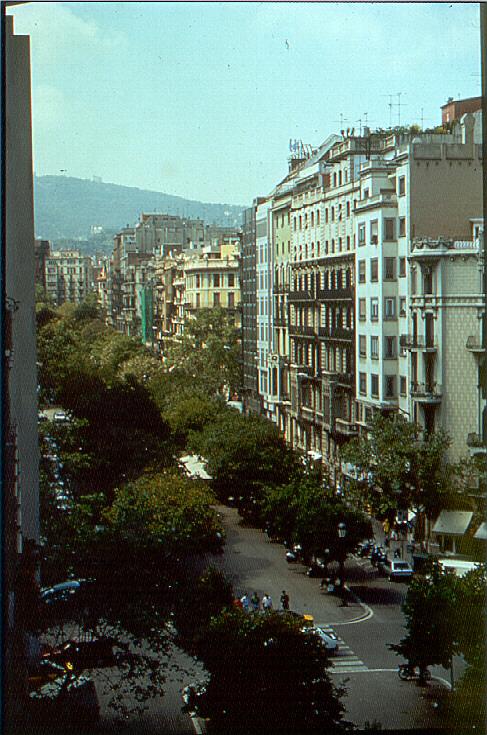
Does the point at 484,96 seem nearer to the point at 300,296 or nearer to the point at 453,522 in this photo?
the point at 300,296

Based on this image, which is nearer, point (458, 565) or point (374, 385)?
point (458, 565)

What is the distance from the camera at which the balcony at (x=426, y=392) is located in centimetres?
341

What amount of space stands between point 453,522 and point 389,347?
2.09ft

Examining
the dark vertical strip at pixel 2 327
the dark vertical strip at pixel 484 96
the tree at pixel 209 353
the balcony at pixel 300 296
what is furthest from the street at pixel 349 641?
the dark vertical strip at pixel 484 96

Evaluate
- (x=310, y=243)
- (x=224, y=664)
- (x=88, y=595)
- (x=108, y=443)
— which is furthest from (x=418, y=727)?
(x=310, y=243)

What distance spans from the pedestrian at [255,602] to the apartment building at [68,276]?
118 cm

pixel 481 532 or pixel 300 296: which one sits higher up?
pixel 300 296

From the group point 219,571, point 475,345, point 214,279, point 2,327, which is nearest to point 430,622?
point 219,571

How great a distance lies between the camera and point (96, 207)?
11.1 ft

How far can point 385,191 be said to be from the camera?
3.42m

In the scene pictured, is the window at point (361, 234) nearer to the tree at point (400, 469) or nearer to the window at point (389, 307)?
the window at point (389, 307)

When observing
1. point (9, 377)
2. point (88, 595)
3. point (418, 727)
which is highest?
point (9, 377)

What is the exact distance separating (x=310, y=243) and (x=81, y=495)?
117cm

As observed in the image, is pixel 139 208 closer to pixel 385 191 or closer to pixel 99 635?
pixel 385 191
